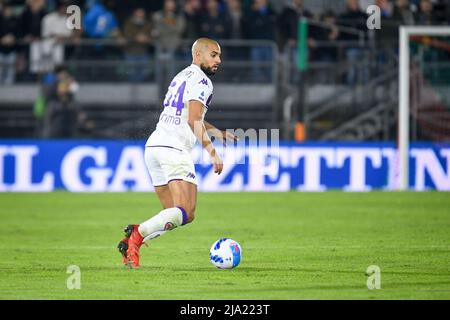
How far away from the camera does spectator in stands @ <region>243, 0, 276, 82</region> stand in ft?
82.1

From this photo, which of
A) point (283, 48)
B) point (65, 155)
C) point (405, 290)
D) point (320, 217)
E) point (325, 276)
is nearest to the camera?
point (405, 290)

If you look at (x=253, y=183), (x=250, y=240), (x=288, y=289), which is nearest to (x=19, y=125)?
(x=253, y=183)

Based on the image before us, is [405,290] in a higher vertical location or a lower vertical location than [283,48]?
lower

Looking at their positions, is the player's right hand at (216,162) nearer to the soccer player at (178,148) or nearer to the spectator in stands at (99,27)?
the soccer player at (178,148)

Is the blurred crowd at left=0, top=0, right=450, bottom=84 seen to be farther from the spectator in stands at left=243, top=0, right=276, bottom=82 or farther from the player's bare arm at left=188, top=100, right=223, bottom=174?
the player's bare arm at left=188, top=100, right=223, bottom=174

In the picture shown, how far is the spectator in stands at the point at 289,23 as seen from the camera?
965 inches

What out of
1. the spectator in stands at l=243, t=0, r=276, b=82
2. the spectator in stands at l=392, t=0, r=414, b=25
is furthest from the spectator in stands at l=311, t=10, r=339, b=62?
the spectator in stands at l=392, t=0, r=414, b=25

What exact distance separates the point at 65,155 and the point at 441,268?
42.6ft

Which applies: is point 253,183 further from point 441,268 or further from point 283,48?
point 441,268

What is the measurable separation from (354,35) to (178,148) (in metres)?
14.0

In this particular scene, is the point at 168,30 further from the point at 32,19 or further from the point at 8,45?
the point at 8,45

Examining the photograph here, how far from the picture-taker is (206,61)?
11320 mm

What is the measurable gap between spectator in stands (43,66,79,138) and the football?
1302 centimetres

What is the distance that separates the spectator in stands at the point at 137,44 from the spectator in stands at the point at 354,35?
14.5 feet
